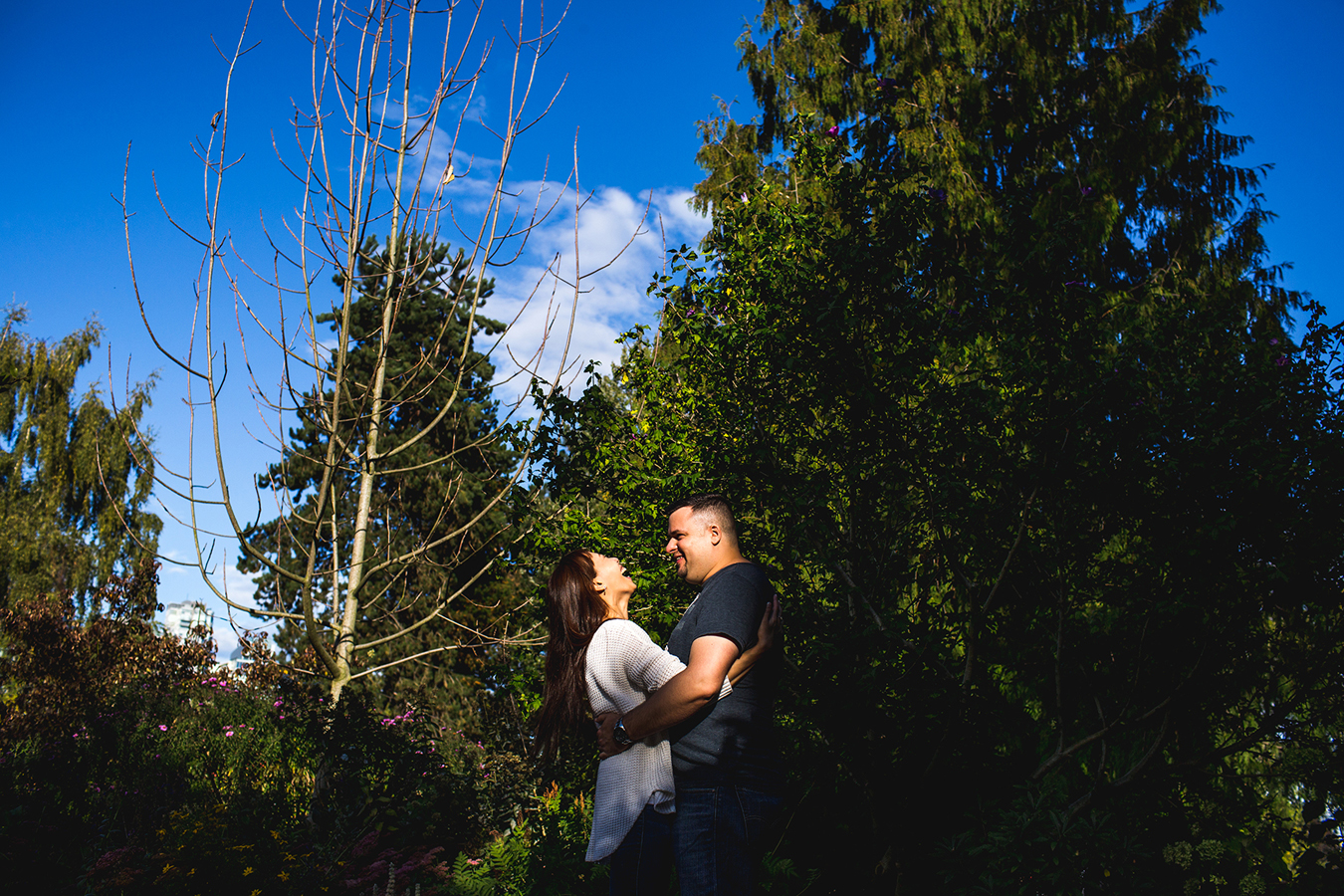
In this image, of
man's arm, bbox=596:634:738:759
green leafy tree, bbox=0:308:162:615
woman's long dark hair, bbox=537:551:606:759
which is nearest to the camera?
man's arm, bbox=596:634:738:759

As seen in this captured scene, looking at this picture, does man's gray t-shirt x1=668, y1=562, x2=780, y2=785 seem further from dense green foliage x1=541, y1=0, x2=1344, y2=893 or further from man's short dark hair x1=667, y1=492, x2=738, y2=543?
dense green foliage x1=541, y1=0, x2=1344, y2=893

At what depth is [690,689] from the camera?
179cm

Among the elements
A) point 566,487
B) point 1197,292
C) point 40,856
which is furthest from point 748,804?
point 1197,292

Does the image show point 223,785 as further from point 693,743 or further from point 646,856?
point 693,743

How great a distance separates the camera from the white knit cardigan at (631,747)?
6.22 ft

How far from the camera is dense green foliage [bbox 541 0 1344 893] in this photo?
11.2ft

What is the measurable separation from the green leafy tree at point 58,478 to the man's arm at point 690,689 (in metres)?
17.0

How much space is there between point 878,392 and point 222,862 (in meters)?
4.44

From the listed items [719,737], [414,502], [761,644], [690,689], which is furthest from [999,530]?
[414,502]

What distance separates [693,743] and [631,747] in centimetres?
16

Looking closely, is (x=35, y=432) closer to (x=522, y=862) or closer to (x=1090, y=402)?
(x=522, y=862)

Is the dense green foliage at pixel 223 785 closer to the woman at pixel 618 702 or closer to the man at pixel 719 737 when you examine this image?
the woman at pixel 618 702

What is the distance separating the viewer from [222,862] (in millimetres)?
4289

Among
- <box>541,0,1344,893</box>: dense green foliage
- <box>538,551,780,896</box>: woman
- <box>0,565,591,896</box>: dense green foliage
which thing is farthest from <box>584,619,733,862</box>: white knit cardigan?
<box>0,565,591,896</box>: dense green foliage
